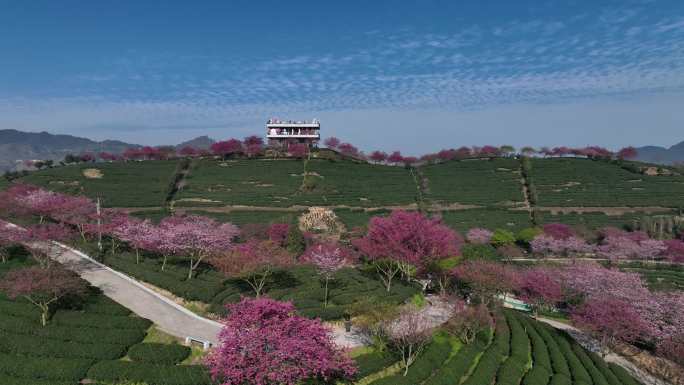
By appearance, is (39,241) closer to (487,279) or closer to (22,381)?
(22,381)

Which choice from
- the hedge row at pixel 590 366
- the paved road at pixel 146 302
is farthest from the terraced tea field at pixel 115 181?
the hedge row at pixel 590 366

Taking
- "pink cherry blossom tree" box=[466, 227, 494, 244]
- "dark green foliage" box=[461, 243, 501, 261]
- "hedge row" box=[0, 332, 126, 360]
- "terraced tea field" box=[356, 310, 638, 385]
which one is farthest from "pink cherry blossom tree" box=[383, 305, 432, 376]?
"pink cherry blossom tree" box=[466, 227, 494, 244]

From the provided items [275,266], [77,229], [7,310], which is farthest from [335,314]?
[77,229]

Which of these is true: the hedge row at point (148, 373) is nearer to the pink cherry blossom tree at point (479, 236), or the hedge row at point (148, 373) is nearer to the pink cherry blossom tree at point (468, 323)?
the pink cherry blossom tree at point (468, 323)

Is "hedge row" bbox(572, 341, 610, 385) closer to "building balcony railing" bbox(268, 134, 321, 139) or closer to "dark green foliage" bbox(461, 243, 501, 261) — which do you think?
"dark green foliage" bbox(461, 243, 501, 261)

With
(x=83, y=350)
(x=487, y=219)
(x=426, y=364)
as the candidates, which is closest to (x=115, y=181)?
(x=83, y=350)

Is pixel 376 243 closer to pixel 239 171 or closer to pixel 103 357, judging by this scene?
pixel 103 357
